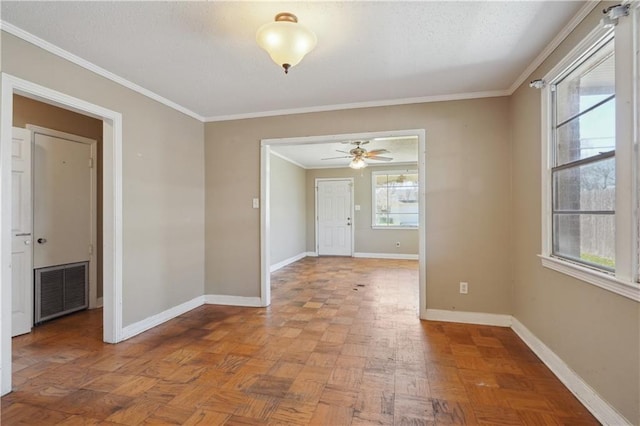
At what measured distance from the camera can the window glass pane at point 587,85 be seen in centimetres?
180

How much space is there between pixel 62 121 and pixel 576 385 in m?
5.47

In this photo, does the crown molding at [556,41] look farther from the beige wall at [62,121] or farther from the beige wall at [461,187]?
the beige wall at [62,121]

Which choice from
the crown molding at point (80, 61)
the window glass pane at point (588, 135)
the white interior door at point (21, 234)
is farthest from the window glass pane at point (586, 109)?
the white interior door at point (21, 234)

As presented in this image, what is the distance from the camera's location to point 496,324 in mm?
3221

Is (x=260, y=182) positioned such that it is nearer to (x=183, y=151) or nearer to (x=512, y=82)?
(x=183, y=151)

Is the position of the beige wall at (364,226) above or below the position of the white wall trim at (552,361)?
above

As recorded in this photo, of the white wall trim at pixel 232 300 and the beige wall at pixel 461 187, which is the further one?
the white wall trim at pixel 232 300

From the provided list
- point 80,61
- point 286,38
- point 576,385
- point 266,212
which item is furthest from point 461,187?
point 80,61

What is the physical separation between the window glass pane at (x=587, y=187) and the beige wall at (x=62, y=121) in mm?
4989

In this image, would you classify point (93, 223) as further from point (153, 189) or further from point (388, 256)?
point (388, 256)

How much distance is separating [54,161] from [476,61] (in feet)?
14.8

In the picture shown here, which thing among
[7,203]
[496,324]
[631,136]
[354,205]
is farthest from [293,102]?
[354,205]

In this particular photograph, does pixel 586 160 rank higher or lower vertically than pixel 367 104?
lower

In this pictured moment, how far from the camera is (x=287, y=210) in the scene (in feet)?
23.5
